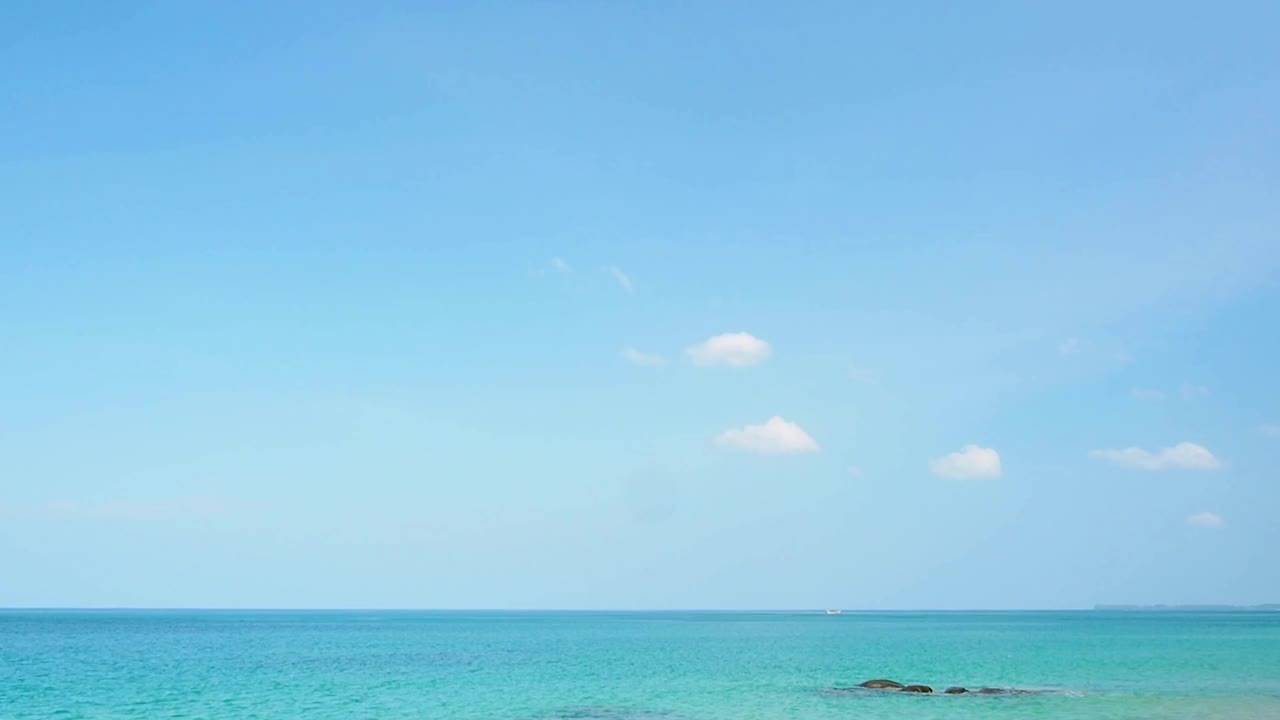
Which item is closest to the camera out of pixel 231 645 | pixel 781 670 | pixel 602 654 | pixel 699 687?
pixel 699 687

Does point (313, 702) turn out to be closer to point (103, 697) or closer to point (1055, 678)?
point (103, 697)

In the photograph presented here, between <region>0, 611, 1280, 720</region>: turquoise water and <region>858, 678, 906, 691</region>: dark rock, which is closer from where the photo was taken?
<region>0, 611, 1280, 720</region>: turquoise water

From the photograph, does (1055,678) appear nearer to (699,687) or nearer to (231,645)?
(699,687)

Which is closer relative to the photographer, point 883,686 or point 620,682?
point 883,686

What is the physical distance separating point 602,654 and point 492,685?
31453 millimetres

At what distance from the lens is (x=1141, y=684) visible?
48.4 m

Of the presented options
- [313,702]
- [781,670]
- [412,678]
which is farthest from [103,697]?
[781,670]

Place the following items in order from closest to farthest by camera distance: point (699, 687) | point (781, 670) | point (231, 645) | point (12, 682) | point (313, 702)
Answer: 1. point (313, 702)
2. point (699, 687)
3. point (12, 682)
4. point (781, 670)
5. point (231, 645)

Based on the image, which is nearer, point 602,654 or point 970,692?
point 970,692

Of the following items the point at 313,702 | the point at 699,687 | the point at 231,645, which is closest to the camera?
the point at 313,702

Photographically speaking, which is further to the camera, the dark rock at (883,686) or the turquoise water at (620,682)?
the dark rock at (883,686)

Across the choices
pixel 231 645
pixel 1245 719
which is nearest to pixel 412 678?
pixel 1245 719

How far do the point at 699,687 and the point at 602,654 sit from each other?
1318 inches

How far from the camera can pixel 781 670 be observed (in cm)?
5966
